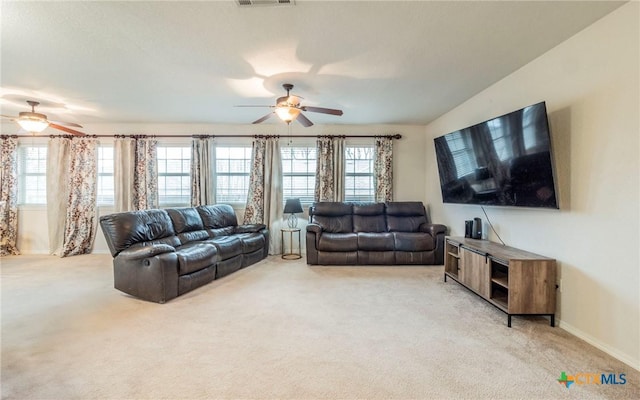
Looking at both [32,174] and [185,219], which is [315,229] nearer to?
[185,219]

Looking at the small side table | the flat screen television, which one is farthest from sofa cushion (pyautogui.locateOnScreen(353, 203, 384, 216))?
the flat screen television

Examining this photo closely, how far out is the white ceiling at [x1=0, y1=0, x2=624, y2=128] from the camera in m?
2.07

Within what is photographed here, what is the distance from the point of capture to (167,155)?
18.8 ft

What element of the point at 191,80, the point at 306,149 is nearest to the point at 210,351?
the point at 191,80

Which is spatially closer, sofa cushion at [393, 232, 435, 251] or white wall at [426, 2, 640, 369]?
white wall at [426, 2, 640, 369]

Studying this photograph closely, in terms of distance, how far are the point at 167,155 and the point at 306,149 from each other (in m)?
2.98

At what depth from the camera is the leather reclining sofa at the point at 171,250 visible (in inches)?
122

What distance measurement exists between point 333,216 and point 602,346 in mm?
3827

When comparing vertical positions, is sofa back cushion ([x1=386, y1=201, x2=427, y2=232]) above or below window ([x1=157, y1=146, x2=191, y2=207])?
below

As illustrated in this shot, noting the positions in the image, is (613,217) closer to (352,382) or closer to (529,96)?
(529,96)

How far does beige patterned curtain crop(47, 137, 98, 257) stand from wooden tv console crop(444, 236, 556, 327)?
22.4ft

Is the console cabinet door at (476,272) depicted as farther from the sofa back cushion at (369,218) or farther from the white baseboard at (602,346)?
the sofa back cushion at (369,218)

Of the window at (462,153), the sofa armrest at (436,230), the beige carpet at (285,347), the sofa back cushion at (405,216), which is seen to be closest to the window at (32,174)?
the beige carpet at (285,347)

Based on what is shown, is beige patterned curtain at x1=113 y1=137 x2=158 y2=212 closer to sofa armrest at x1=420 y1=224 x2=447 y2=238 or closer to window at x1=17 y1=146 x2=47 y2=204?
window at x1=17 y1=146 x2=47 y2=204
